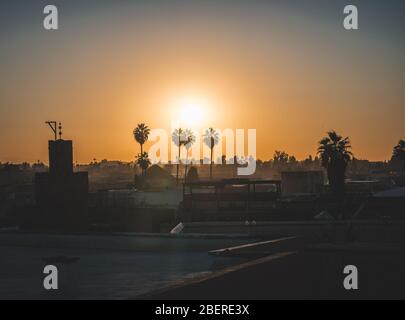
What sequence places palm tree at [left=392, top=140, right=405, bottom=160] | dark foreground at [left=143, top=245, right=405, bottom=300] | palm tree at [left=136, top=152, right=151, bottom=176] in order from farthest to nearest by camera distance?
palm tree at [left=136, top=152, right=151, bottom=176] < palm tree at [left=392, top=140, right=405, bottom=160] < dark foreground at [left=143, top=245, right=405, bottom=300]

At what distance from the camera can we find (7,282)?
2258cm

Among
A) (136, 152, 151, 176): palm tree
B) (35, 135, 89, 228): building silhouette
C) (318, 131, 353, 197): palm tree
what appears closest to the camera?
(35, 135, 89, 228): building silhouette

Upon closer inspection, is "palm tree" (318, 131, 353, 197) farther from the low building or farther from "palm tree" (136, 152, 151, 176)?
"palm tree" (136, 152, 151, 176)

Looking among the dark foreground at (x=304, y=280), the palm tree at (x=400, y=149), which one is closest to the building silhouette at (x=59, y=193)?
the dark foreground at (x=304, y=280)

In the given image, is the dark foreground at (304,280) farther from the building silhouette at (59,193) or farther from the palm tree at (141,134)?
the palm tree at (141,134)

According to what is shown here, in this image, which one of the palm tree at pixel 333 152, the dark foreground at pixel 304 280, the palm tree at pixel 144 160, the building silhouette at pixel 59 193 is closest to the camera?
the dark foreground at pixel 304 280

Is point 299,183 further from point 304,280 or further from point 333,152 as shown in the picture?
point 304,280

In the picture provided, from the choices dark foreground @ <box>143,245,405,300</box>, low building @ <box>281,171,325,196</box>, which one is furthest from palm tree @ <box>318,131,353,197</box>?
dark foreground @ <box>143,245,405,300</box>

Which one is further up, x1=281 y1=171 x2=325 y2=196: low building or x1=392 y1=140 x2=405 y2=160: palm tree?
x1=392 y1=140 x2=405 y2=160: palm tree

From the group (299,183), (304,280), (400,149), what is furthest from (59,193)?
(400,149)

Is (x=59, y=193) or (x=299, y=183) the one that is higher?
(x=59, y=193)

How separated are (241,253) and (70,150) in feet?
71.6

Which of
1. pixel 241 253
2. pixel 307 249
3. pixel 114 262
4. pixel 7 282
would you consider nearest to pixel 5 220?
pixel 114 262
